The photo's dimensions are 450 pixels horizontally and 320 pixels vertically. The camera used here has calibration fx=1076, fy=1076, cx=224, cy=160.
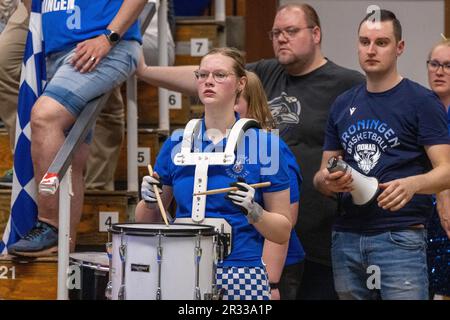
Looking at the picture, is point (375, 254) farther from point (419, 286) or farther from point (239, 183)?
point (239, 183)

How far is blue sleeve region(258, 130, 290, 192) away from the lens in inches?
154

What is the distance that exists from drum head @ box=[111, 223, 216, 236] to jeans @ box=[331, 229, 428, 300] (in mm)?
864

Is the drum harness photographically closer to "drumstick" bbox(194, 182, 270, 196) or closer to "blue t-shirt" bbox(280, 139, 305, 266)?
"drumstick" bbox(194, 182, 270, 196)

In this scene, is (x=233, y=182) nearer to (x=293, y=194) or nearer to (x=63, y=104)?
(x=293, y=194)

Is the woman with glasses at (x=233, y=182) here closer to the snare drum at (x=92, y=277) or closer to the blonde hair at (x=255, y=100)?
the blonde hair at (x=255, y=100)

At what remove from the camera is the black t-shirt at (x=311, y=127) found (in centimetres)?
502

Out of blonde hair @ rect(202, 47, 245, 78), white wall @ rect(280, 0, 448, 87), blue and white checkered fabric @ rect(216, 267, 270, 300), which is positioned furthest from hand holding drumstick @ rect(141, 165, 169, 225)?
white wall @ rect(280, 0, 448, 87)

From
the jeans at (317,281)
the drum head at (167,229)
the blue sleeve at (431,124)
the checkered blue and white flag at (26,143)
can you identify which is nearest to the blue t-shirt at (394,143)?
the blue sleeve at (431,124)

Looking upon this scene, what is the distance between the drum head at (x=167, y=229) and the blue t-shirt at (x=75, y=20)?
1.41 meters

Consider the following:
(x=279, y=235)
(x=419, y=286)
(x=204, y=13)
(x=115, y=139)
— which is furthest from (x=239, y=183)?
(x=204, y=13)

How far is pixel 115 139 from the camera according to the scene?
5797 millimetres

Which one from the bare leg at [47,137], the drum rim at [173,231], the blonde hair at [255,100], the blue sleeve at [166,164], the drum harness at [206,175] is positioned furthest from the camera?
the bare leg at [47,137]

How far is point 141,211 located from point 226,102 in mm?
556

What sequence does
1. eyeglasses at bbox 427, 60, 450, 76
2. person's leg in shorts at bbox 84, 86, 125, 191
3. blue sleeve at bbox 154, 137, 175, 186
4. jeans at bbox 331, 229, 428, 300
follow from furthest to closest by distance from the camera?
1. person's leg in shorts at bbox 84, 86, 125, 191
2. eyeglasses at bbox 427, 60, 450, 76
3. jeans at bbox 331, 229, 428, 300
4. blue sleeve at bbox 154, 137, 175, 186
